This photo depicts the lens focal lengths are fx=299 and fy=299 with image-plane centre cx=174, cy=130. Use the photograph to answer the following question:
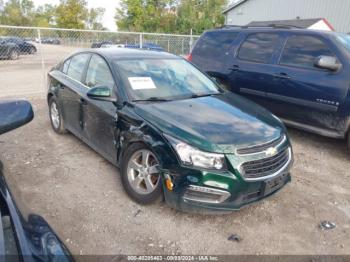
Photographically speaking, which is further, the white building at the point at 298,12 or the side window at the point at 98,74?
the white building at the point at 298,12

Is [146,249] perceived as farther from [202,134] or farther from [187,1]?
[187,1]

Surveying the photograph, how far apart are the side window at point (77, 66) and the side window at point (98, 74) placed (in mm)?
→ 217

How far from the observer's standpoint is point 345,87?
4.28 m

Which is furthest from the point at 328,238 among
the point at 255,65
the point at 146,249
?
the point at 255,65

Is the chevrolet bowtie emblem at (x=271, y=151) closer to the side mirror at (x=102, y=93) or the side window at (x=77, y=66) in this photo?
the side mirror at (x=102, y=93)

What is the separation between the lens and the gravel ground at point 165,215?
2.67 metres

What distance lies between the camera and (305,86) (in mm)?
4699

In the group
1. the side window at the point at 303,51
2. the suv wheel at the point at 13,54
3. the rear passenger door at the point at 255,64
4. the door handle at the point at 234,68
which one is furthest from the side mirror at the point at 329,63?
the suv wheel at the point at 13,54

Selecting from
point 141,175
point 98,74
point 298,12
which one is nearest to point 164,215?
point 141,175

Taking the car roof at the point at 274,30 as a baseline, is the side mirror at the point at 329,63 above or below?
below

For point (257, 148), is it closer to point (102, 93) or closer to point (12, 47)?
point (102, 93)

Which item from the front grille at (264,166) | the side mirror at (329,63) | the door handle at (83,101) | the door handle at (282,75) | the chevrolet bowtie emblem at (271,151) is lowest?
the front grille at (264,166)

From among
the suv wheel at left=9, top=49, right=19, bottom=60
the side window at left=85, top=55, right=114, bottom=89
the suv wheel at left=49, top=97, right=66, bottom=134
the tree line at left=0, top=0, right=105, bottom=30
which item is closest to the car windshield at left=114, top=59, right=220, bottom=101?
the side window at left=85, top=55, right=114, bottom=89

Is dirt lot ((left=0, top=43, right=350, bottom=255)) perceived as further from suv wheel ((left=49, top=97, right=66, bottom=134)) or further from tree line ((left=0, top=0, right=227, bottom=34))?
tree line ((left=0, top=0, right=227, bottom=34))
